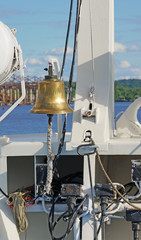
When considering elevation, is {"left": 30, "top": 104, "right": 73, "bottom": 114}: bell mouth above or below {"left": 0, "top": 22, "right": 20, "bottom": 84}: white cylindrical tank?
below

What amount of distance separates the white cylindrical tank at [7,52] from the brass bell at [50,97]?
453 millimetres

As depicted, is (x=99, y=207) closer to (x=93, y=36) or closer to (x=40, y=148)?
(x=40, y=148)

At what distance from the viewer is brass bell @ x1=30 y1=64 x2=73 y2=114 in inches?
180

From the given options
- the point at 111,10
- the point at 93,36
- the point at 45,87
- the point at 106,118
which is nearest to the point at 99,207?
the point at 106,118

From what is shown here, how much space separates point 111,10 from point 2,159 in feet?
6.82

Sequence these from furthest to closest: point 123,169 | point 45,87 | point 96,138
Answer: point 123,169 → point 96,138 → point 45,87

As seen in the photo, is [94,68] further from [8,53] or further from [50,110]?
[8,53]

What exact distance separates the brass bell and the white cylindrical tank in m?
0.45

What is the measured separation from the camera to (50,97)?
182 inches

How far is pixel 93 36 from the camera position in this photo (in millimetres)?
5113

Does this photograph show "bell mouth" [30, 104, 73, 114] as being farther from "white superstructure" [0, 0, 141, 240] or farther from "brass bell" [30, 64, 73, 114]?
A: "white superstructure" [0, 0, 141, 240]

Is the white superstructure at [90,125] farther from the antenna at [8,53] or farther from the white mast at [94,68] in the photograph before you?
the antenna at [8,53]

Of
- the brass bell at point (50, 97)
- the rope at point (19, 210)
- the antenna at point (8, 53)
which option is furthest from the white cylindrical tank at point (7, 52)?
the rope at point (19, 210)

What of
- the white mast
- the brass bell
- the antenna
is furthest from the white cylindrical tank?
the white mast
